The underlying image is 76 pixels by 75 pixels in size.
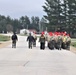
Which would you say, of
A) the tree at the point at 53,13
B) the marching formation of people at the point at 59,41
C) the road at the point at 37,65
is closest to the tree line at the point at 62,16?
the tree at the point at 53,13

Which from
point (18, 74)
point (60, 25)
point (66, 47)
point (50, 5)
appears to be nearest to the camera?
point (18, 74)

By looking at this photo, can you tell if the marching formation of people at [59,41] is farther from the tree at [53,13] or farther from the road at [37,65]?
the tree at [53,13]

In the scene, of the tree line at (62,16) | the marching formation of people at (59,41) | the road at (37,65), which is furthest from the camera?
the tree line at (62,16)

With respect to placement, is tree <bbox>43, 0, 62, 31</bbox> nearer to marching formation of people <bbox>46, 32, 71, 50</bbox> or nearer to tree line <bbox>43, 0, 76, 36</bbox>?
tree line <bbox>43, 0, 76, 36</bbox>

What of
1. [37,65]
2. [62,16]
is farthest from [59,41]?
[62,16]

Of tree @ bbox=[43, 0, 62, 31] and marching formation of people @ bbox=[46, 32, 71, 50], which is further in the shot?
tree @ bbox=[43, 0, 62, 31]

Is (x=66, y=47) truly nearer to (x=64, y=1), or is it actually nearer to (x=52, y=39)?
(x=52, y=39)

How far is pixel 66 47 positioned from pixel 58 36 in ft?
5.21

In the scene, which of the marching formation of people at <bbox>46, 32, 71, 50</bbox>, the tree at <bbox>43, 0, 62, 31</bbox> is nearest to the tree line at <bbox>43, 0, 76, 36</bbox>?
the tree at <bbox>43, 0, 62, 31</bbox>

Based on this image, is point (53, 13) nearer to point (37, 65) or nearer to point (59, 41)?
point (59, 41)

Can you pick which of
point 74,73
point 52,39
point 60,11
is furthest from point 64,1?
point 74,73

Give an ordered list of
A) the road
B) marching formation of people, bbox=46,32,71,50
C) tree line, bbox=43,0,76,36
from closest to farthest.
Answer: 1. the road
2. marching formation of people, bbox=46,32,71,50
3. tree line, bbox=43,0,76,36

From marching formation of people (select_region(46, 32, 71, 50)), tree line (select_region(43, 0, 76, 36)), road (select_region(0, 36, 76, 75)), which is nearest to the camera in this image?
road (select_region(0, 36, 76, 75))

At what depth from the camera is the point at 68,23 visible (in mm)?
111062
